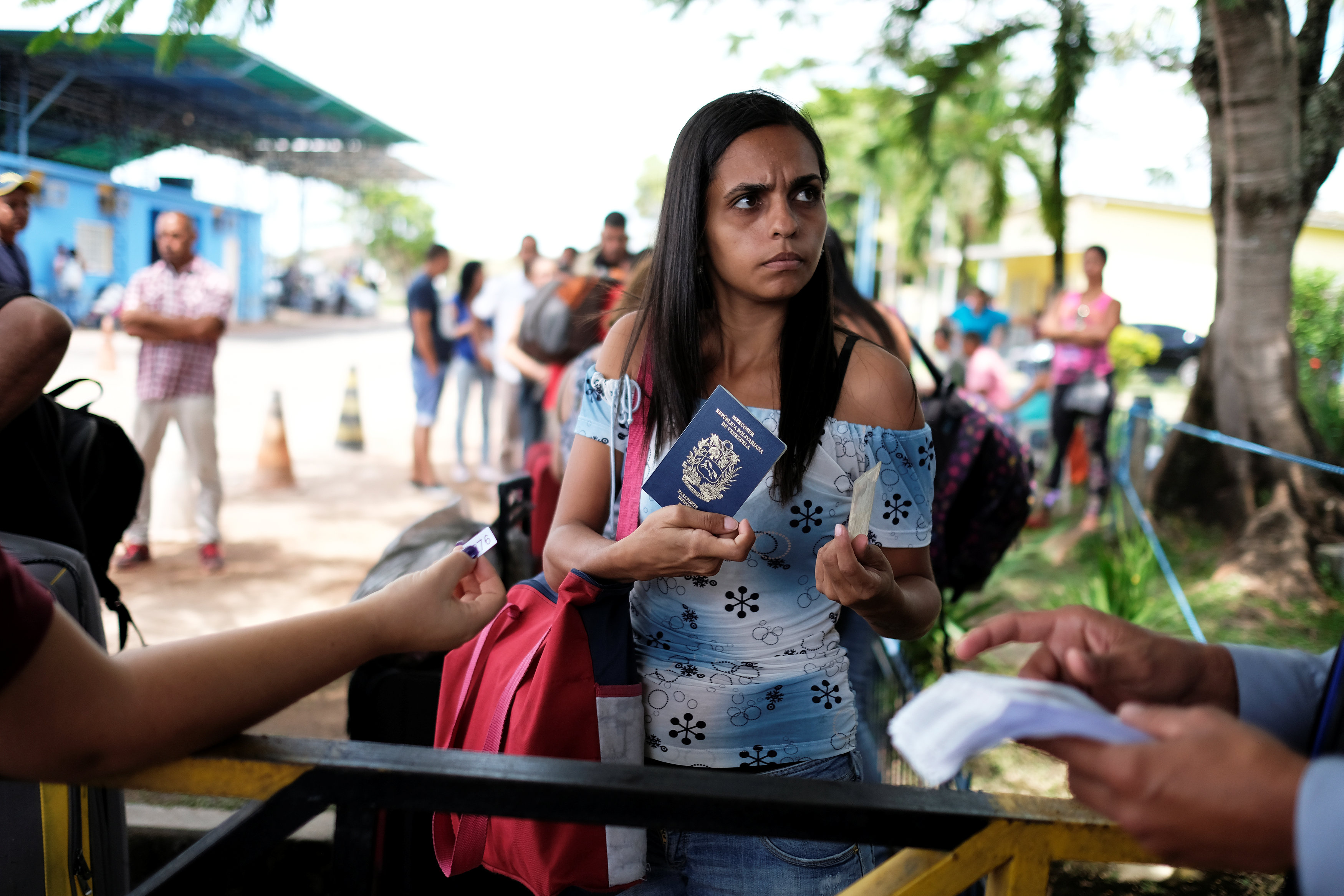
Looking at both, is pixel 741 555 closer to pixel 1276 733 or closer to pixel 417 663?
pixel 1276 733

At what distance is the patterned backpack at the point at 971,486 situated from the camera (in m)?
3.21

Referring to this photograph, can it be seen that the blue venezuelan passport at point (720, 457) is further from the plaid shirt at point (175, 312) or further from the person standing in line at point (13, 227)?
the plaid shirt at point (175, 312)

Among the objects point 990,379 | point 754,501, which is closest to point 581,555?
point 754,501

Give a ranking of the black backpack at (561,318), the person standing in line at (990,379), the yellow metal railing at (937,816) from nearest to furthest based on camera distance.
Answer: the yellow metal railing at (937,816)
the black backpack at (561,318)
the person standing in line at (990,379)

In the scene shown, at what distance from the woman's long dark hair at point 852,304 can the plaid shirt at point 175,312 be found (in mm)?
4415

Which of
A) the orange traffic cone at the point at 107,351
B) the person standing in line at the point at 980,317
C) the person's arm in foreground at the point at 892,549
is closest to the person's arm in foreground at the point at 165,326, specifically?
the orange traffic cone at the point at 107,351

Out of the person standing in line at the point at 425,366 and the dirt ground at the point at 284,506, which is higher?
the person standing in line at the point at 425,366

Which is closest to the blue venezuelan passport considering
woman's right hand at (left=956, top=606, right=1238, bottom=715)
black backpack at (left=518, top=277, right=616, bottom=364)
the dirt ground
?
woman's right hand at (left=956, top=606, right=1238, bottom=715)

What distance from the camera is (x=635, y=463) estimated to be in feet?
5.70

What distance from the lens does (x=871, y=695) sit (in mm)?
3646

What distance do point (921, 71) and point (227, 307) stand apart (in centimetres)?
532

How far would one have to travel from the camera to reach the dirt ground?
5.34 metres

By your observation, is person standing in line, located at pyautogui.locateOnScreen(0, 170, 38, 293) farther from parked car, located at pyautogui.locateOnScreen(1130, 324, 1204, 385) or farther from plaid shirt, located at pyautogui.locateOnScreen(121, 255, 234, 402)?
parked car, located at pyautogui.locateOnScreen(1130, 324, 1204, 385)

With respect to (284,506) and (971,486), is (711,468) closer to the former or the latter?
(971,486)
